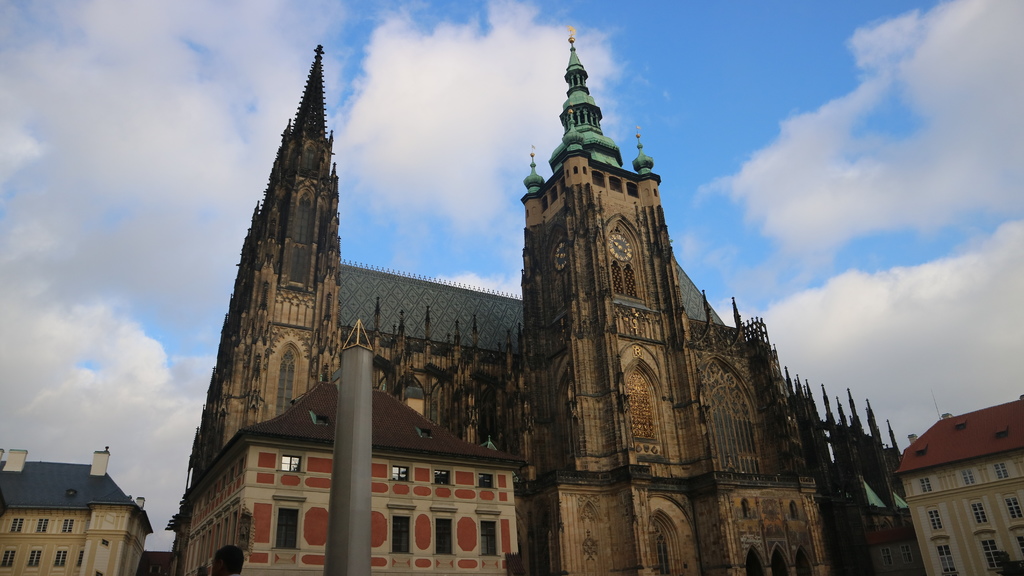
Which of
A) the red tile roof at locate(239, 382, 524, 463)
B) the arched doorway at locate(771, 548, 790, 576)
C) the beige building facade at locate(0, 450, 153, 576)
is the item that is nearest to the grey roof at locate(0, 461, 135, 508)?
the beige building facade at locate(0, 450, 153, 576)

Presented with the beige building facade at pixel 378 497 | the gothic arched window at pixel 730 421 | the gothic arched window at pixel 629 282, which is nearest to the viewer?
the beige building facade at pixel 378 497

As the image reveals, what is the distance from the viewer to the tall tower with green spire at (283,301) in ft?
130

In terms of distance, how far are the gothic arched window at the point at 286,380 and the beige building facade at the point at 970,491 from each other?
38207mm

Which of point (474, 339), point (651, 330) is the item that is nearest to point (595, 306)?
point (651, 330)

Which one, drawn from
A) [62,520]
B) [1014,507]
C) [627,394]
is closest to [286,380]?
[627,394]

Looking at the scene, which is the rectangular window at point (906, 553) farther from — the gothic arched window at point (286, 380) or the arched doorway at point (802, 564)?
the gothic arched window at point (286, 380)

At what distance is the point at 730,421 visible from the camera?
49.9 m

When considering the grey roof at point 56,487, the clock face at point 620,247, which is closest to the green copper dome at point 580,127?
the clock face at point 620,247

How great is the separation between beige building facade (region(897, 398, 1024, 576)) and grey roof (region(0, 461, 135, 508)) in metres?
52.8

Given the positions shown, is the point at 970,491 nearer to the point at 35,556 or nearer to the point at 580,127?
the point at 580,127

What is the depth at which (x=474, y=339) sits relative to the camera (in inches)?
1981

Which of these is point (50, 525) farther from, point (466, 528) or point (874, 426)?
point (874, 426)

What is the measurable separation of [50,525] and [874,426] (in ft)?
198

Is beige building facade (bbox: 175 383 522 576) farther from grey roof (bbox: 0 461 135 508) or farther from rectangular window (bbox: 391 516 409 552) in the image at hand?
grey roof (bbox: 0 461 135 508)
